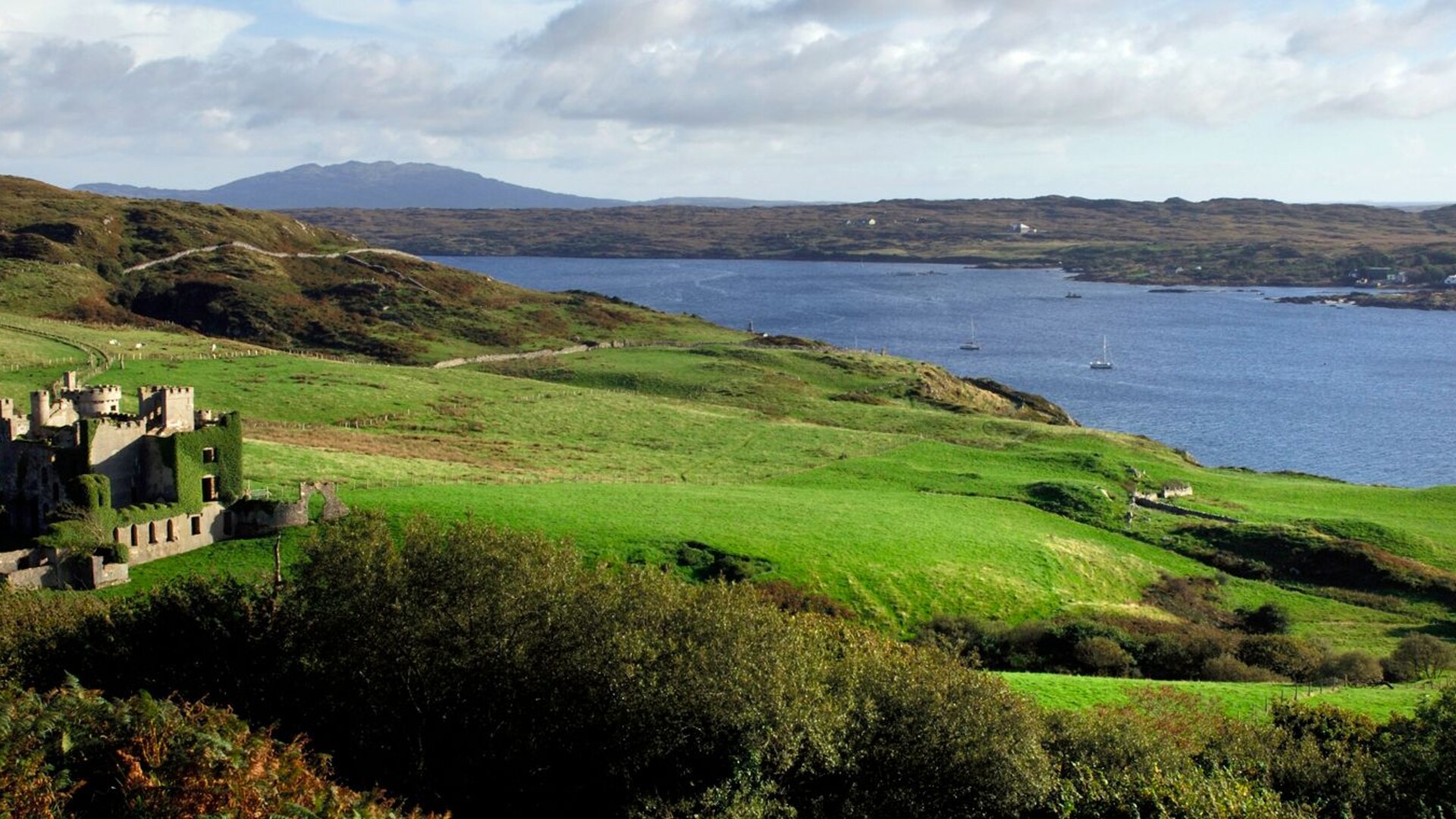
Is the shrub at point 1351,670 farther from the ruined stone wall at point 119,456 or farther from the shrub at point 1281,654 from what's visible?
the ruined stone wall at point 119,456

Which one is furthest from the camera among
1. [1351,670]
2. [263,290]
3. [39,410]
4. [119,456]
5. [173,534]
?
[263,290]

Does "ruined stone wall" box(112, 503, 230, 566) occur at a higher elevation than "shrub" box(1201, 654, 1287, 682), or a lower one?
higher

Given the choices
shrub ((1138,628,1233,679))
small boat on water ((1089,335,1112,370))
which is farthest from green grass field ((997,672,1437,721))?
small boat on water ((1089,335,1112,370))

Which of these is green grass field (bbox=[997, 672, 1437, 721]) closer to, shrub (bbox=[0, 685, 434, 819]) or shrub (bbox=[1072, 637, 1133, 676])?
shrub (bbox=[1072, 637, 1133, 676])

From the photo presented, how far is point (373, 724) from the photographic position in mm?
30688

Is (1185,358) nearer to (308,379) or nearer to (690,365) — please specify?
(690,365)

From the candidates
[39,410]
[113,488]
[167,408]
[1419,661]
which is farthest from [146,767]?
[1419,661]

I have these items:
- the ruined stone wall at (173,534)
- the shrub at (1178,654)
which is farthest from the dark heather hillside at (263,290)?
the shrub at (1178,654)

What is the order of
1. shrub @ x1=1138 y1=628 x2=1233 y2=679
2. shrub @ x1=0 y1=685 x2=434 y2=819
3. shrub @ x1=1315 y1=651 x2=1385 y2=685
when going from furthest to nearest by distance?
shrub @ x1=1138 y1=628 x2=1233 y2=679
shrub @ x1=1315 y1=651 x2=1385 y2=685
shrub @ x1=0 y1=685 x2=434 y2=819

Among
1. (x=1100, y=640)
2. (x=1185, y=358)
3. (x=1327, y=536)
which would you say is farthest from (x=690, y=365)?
(x=1185, y=358)

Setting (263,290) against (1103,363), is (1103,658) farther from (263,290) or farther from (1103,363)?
(1103,363)

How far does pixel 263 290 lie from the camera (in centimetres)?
14900

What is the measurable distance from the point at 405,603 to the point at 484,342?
106677mm

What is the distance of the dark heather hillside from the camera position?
131375 millimetres
